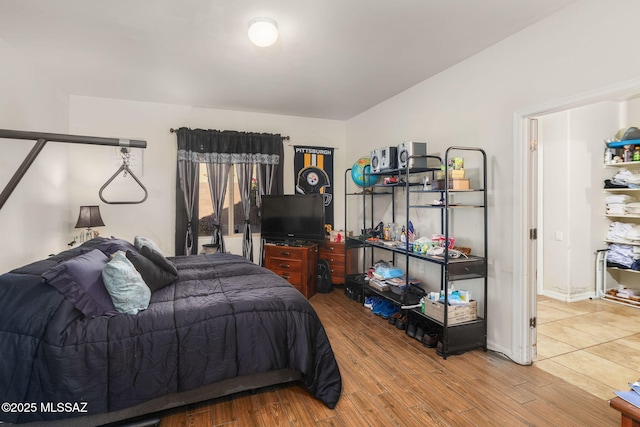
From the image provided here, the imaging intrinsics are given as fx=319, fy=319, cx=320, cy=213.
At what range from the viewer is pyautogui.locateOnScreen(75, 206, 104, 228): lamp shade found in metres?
3.69

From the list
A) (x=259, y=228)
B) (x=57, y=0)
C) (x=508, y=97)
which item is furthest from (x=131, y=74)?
(x=508, y=97)

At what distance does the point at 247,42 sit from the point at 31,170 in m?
2.53

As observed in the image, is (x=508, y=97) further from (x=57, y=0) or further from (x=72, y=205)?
(x=72, y=205)

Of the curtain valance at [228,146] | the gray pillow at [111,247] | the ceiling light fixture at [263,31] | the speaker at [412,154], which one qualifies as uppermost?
the ceiling light fixture at [263,31]

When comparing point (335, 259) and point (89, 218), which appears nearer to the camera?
point (89, 218)

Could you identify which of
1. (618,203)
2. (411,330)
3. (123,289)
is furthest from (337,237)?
(618,203)

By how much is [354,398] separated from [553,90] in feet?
8.78

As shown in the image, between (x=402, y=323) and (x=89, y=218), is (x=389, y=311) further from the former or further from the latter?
(x=89, y=218)

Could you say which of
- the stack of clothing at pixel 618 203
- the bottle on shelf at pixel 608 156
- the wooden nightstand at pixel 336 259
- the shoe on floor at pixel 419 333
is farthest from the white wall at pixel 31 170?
the stack of clothing at pixel 618 203

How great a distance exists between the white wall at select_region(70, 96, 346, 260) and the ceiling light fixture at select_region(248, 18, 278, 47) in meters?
2.49

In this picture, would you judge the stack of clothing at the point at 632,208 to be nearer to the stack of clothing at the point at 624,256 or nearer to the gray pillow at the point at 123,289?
the stack of clothing at the point at 624,256

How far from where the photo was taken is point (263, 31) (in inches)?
94.4

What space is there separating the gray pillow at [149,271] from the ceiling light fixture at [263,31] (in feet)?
6.20

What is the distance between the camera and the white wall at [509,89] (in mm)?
2084
